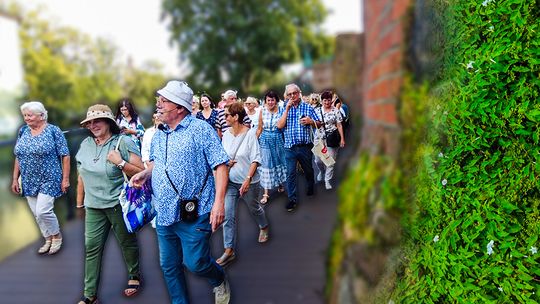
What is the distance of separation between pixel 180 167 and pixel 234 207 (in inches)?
19.9

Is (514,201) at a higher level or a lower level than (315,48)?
lower

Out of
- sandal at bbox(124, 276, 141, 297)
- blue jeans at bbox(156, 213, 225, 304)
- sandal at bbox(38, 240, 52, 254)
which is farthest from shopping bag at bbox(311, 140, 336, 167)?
sandal at bbox(38, 240, 52, 254)

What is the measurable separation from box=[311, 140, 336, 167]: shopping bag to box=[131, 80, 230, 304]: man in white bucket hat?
2.06 feet

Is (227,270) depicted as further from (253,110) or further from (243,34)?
(243,34)

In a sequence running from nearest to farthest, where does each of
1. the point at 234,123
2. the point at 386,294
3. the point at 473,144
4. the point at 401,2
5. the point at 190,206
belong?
the point at 401,2 → the point at 473,144 → the point at 386,294 → the point at 190,206 → the point at 234,123

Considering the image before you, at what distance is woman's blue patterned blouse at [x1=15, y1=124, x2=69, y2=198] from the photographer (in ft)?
9.57

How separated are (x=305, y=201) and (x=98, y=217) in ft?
4.28

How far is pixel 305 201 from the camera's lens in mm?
3096

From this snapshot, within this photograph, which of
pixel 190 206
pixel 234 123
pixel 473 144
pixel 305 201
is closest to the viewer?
pixel 473 144

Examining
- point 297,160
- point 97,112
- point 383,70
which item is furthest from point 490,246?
point 97,112

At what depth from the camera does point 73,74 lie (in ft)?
9.69

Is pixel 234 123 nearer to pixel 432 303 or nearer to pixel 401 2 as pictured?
pixel 401 2

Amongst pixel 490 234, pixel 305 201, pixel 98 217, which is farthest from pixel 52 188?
pixel 490 234

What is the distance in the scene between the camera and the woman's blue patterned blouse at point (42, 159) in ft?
9.57
